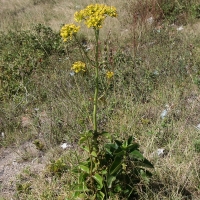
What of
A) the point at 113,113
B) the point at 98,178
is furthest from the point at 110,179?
the point at 113,113

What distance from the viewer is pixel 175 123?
334 centimetres

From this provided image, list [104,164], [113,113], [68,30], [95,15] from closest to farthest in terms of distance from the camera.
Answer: [95,15] < [68,30] < [104,164] < [113,113]

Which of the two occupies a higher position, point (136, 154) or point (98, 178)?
point (136, 154)

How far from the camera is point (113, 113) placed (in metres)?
3.70

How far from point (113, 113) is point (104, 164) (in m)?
1.44

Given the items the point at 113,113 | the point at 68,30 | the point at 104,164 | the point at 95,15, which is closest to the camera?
the point at 95,15

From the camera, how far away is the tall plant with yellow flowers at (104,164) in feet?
6.93

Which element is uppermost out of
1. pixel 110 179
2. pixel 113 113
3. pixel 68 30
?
pixel 68 30

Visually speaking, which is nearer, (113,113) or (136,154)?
(136,154)

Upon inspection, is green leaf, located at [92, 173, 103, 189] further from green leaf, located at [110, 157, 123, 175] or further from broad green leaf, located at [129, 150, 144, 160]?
broad green leaf, located at [129, 150, 144, 160]

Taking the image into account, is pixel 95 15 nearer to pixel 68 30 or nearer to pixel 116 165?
pixel 68 30

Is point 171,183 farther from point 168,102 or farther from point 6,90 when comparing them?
point 6,90

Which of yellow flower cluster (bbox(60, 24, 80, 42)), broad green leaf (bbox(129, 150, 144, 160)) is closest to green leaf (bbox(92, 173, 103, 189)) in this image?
broad green leaf (bbox(129, 150, 144, 160))

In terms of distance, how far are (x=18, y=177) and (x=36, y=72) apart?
8.58ft
